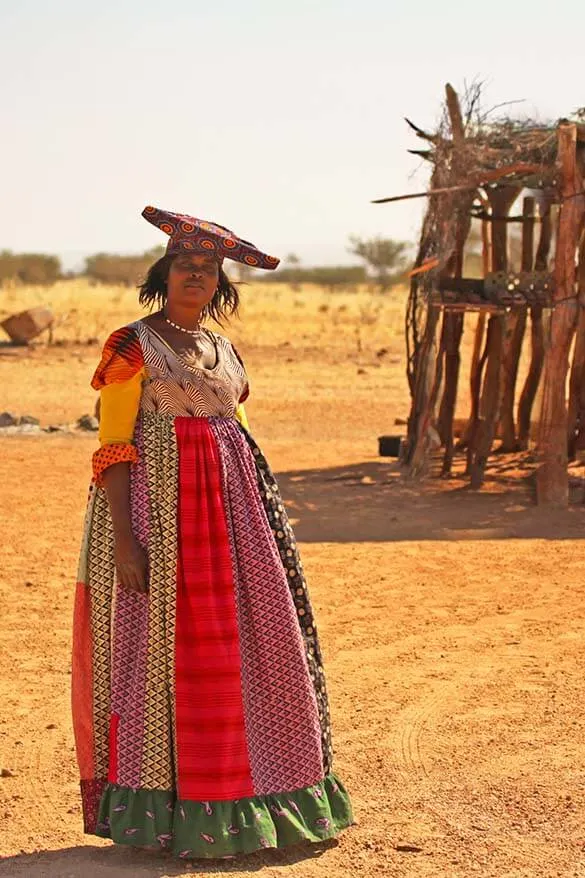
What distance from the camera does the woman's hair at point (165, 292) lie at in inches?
169

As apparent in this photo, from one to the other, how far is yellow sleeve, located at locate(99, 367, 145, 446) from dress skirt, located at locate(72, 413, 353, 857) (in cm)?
5

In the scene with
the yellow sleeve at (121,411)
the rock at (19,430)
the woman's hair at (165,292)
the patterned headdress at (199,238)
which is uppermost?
the patterned headdress at (199,238)

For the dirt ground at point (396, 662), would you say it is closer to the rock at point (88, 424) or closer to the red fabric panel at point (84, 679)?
the red fabric panel at point (84, 679)

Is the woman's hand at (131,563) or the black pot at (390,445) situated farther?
the black pot at (390,445)

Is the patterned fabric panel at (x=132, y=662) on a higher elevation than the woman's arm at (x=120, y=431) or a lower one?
lower

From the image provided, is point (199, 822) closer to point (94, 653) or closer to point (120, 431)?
point (94, 653)

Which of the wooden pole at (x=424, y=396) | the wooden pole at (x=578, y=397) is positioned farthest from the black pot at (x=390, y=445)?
the wooden pole at (x=578, y=397)

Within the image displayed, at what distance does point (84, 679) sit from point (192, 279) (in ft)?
3.78

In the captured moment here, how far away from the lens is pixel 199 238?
13.8 ft

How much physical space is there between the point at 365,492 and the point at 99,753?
7450mm

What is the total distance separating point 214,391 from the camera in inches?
166

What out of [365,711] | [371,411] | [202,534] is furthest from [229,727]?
[371,411]

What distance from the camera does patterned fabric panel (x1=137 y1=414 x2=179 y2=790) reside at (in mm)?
4059

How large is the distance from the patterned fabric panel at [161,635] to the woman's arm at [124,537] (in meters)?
0.03
